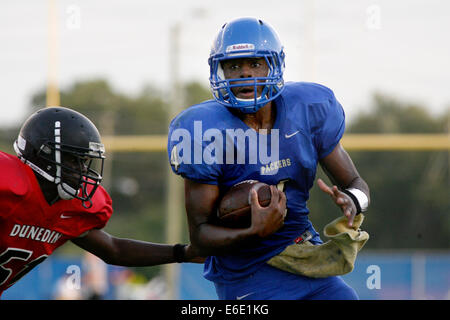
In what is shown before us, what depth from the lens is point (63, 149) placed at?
2.95m

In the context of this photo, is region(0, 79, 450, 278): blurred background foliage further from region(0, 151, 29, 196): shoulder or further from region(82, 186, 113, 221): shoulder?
region(0, 151, 29, 196): shoulder

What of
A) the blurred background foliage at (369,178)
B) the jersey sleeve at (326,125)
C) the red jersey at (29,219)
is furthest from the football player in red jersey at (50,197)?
the blurred background foliage at (369,178)

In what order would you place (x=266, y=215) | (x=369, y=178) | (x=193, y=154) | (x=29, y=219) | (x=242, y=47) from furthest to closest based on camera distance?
(x=369, y=178) < (x=29, y=219) < (x=242, y=47) < (x=193, y=154) < (x=266, y=215)

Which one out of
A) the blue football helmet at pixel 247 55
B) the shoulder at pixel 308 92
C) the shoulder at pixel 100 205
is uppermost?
the blue football helmet at pixel 247 55

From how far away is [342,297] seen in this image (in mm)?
2598

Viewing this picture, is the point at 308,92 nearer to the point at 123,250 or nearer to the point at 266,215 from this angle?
the point at 266,215

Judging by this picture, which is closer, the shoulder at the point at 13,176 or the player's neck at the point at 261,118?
the player's neck at the point at 261,118

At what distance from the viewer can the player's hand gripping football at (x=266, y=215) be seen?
7.89 feet

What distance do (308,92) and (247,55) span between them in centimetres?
32

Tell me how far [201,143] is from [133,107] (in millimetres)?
21957

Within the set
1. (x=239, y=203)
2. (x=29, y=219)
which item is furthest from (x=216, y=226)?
(x=29, y=219)

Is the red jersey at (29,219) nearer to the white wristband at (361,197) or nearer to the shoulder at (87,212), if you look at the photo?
the shoulder at (87,212)

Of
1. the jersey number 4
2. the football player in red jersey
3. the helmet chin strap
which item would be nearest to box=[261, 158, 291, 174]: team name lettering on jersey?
the football player in red jersey

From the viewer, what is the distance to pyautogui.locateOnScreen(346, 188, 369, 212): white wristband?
101 inches
